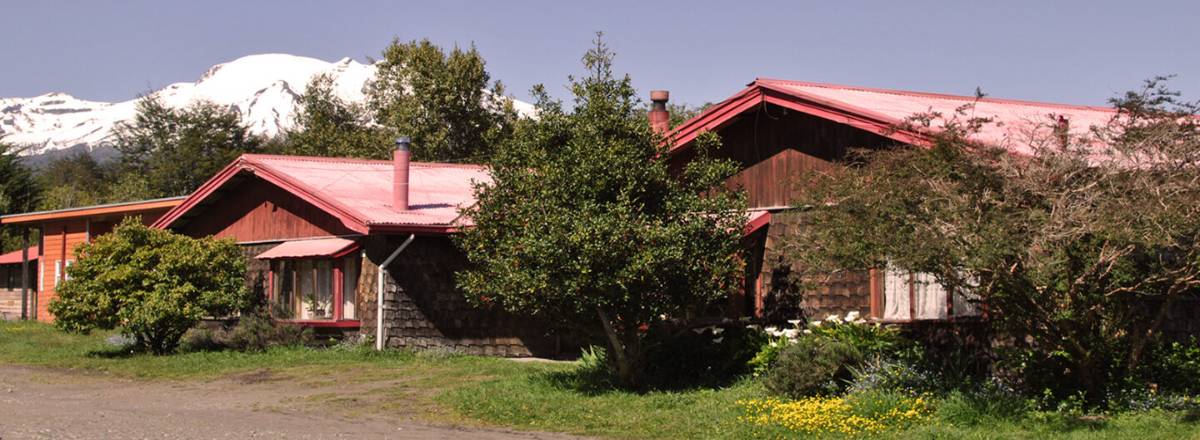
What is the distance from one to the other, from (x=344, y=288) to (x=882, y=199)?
1305 centimetres

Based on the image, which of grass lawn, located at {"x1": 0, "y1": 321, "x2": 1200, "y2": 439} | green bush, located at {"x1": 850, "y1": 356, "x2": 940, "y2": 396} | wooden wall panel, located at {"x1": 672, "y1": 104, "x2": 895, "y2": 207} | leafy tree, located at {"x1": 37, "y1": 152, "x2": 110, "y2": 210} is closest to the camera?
grass lawn, located at {"x1": 0, "y1": 321, "x2": 1200, "y2": 439}

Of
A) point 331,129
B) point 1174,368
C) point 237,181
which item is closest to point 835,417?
point 1174,368

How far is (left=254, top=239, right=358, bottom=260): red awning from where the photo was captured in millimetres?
21906

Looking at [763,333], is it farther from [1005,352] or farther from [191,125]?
[191,125]

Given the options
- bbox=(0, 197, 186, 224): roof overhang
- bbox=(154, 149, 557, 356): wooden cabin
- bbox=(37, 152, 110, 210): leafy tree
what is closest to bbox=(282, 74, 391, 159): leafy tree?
bbox=(37, 152, 110, 210): leafy tree

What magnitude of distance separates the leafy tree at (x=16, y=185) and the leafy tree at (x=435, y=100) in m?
15.8

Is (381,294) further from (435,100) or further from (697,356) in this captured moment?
(435,100)

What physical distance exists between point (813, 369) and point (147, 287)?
42.7ft

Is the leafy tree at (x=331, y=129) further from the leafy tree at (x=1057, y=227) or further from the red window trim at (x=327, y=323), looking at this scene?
the leafy tree at (x=1057, y=227)

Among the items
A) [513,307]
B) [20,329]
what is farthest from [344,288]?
[20,329]

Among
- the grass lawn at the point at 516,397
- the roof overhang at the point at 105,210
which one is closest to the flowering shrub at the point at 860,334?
the grass lawn at the point at 516,397

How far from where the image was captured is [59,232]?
34.5 meters

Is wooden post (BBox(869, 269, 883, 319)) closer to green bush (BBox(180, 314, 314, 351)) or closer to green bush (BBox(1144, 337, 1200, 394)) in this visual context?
green bush (BBox(1144, 337, 1200, 394))

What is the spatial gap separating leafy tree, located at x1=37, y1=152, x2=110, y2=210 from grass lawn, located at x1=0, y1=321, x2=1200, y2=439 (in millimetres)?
32260
